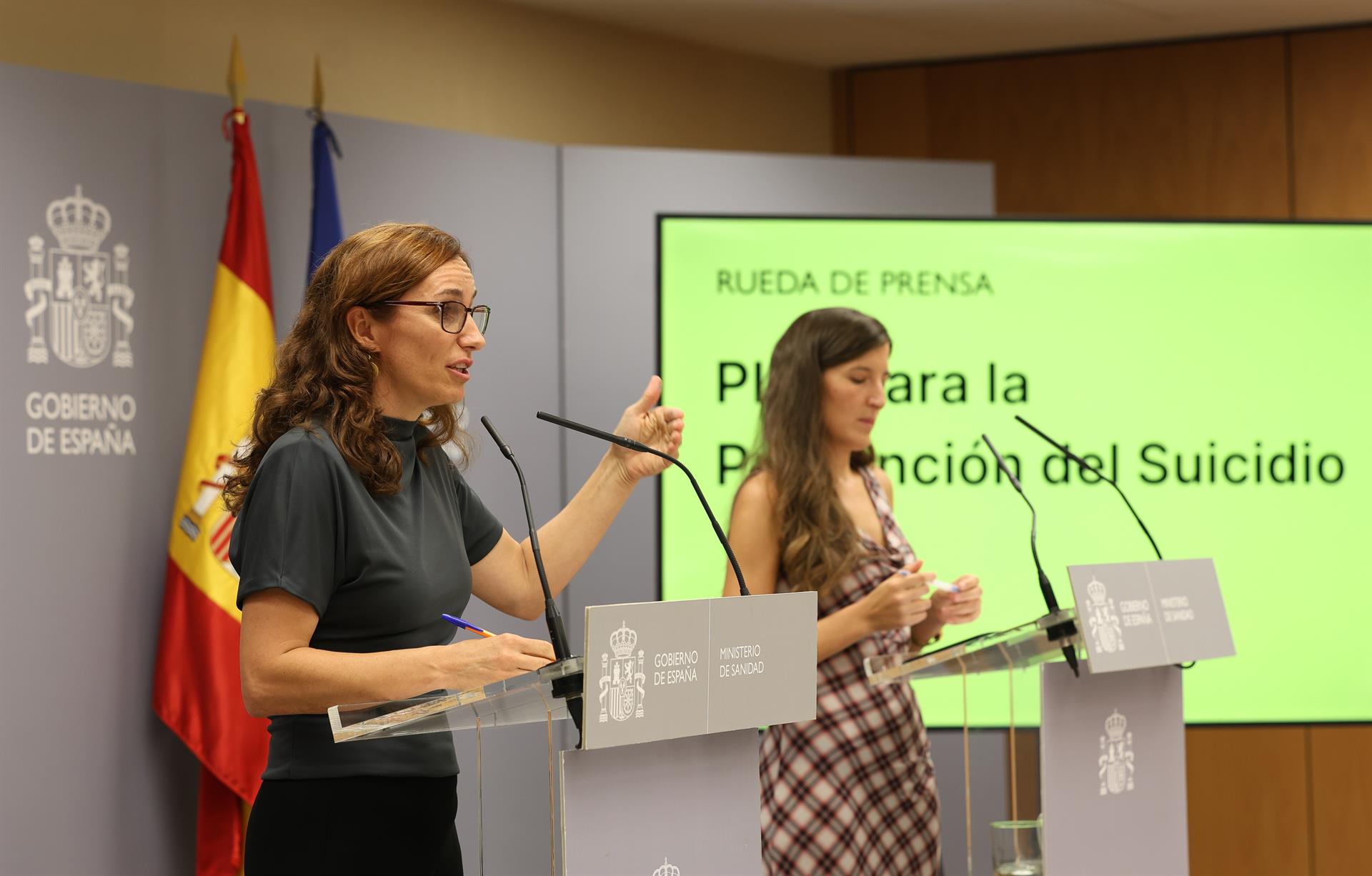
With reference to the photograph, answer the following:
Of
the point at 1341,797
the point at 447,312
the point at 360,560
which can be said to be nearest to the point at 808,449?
the point at 447,312

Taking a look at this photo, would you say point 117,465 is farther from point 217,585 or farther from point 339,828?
point 339,828

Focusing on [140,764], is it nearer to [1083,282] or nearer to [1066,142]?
[1083,282]

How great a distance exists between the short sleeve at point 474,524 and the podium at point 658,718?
0.41 metres

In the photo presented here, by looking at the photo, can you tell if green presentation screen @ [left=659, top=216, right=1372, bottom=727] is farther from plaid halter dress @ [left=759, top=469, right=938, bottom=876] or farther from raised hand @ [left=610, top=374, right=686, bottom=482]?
raised hand @ [left=610, top=374, right=686, bottom=482]

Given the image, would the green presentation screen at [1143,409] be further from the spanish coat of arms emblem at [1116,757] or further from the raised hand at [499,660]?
the raised hand at [499,660]

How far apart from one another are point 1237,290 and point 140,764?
3.01 metres

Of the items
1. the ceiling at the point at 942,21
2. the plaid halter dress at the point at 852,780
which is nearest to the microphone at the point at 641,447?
the plaid halter dress at the point at 852,780

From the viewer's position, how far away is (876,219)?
384cm

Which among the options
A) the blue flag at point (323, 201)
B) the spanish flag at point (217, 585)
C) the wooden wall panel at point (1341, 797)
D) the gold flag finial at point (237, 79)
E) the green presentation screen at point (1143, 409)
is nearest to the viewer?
the spanish flag at point (217, 585)

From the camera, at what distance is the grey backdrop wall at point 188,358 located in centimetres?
313

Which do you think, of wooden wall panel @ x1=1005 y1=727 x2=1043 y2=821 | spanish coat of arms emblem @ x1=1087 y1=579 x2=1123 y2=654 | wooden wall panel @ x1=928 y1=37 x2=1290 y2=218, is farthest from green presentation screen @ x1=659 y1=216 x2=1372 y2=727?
spanish coat of arms emblem @ x1=1087 y1=579 x2=1123 y2=654

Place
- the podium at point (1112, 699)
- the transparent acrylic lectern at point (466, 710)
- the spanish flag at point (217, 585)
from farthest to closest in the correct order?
the spanish flag at point (217, 585), the podium at point (1112, 699), the transparent acrylic lectern at point (466, 710)

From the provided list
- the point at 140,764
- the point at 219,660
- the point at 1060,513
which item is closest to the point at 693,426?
the point at 1060,513

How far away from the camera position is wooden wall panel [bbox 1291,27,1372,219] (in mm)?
4770
